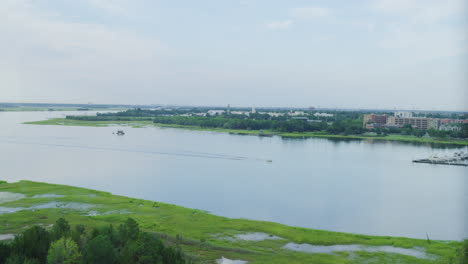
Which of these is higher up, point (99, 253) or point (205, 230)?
point (99, 253)

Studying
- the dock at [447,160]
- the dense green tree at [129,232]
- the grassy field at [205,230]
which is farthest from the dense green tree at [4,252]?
the dock at [447,160]

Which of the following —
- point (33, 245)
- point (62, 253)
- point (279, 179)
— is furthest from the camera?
point (279, 179)

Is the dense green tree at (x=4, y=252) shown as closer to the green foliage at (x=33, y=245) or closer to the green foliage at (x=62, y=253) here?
the green foliage at (x=33, y=245)

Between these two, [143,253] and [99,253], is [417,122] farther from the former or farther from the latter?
[99,253]

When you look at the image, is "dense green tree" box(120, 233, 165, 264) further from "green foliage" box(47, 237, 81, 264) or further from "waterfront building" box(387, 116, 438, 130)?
"waterfront building" box(387, 116, 438, 130)

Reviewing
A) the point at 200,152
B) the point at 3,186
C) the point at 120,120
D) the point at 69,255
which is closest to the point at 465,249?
the point at 69,255

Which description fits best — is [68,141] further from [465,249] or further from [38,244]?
[465,249]

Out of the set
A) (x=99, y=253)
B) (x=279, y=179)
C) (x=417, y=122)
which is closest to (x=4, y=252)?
(x=99, y=253)
